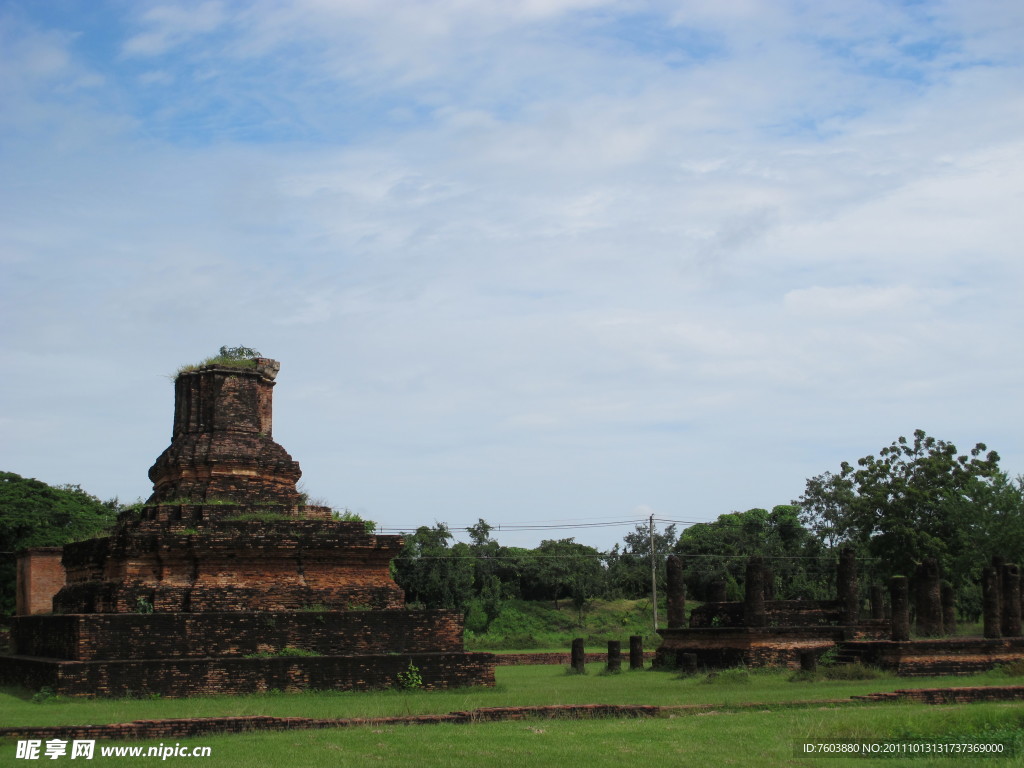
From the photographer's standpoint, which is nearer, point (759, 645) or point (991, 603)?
point (991, 603)

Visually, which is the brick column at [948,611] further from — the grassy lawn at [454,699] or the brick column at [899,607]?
the grassy lawn at [454,699]

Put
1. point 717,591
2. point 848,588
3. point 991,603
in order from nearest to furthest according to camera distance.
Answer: point 991,603 → point 848,588 → point 717,591

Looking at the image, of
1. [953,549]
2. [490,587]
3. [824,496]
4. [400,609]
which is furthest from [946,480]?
[400,609]

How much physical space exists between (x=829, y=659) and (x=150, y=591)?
14631 millimetres

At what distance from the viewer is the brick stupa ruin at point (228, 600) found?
16250mm

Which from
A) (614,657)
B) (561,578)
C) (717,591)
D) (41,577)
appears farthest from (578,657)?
(561,578)

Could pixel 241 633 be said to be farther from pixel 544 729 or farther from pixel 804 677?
pixel 804 677

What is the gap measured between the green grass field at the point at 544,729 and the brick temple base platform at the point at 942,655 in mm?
4915

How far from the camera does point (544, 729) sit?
12.3 meters

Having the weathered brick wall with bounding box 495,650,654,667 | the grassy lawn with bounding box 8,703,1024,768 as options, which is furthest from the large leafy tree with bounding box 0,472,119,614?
the grassy lawn with bounding box 8,703,1024,768

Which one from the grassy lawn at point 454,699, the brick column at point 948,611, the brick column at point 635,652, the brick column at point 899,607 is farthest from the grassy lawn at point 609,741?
the brick column at point 948,611

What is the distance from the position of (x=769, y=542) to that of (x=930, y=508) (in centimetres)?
1216

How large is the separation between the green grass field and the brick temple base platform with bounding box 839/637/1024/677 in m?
4.92

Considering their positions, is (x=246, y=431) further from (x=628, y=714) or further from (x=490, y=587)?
(x=490, y=587)
